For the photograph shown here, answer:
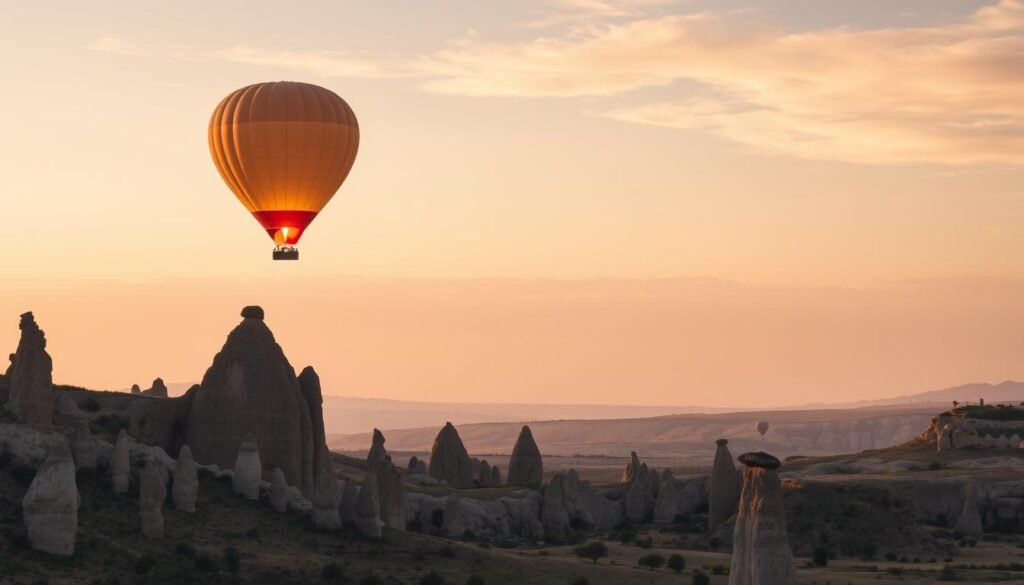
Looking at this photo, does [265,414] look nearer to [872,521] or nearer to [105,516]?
[105,516]

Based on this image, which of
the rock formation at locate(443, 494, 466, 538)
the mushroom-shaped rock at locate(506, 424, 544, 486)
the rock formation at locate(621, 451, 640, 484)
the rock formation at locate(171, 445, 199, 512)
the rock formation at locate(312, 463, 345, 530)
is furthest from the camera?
the mushroom-shaped rock at locate(506, 424, 544, 486)

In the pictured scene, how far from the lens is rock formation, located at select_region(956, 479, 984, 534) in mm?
97750

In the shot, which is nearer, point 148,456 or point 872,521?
point 148,456

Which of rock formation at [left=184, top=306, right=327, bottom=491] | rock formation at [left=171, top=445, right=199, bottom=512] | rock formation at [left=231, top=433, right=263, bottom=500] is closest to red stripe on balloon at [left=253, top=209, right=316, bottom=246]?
rock formation at [left=184, top=306, right=327, bottom=491]

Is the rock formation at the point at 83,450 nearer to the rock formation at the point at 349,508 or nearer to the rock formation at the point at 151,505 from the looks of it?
the rock formation at the point at 151,505

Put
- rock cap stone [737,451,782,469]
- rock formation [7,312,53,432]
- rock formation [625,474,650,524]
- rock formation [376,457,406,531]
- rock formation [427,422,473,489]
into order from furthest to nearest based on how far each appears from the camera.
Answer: rock formation [427,422,473,489], rock formation [625,474,650,524], rock formation [376,457,406,531], rock formation [7,312,53,432], rock cap stone [737,451,782,469]

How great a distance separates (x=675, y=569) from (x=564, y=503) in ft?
72.6

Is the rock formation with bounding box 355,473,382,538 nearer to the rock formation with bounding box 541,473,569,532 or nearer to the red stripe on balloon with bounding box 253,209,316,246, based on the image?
the red stripe on balloon with bounding box 253,209,316,246

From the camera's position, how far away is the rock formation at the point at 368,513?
74.1 metres

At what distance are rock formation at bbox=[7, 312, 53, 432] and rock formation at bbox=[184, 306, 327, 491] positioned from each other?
7.76 meters

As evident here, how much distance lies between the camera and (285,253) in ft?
267

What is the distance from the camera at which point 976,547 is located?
89062 millimetres

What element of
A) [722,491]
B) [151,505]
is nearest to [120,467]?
[151,505]

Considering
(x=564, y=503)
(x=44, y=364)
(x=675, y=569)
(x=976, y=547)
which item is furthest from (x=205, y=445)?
(x=976, y=547)
